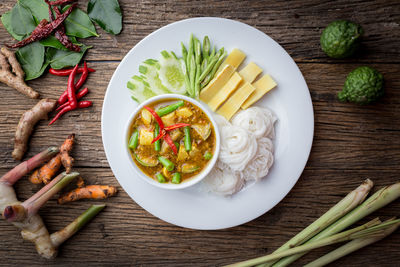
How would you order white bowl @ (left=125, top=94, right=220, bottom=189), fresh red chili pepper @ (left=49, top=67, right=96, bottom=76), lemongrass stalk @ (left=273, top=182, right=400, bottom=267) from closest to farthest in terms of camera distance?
white bowl @ (left=125, top=94, right=220, bottom=189) < lemongrass stalk @ (left=273, top=182, right=400, bottom=267) < fresh red chili pepper @ (left=49, top=67, right=96, bottom=76)

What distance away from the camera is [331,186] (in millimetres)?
3504

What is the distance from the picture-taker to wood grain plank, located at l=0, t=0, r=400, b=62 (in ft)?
11.0

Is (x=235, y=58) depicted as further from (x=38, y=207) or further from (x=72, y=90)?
(x=38, y=207)

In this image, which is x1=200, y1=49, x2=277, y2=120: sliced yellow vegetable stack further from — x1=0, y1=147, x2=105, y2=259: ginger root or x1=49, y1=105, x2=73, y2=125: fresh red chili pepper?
x1=0, y1=147, x2=105, y2=259: ginger root

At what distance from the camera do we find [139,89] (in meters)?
3.16

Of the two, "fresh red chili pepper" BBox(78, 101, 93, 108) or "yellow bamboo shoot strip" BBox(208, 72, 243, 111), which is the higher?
"yellow bamboo shoot strip" BBox(208, 72, 243, 111)

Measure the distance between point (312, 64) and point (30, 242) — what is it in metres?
3.75

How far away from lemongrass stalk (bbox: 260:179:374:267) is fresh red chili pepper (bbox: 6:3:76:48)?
340 centimetres

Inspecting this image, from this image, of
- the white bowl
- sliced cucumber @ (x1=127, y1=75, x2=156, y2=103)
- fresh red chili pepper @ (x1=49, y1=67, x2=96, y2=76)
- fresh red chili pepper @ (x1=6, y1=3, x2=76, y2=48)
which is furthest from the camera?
fresh red chili pepper @ (x1=49, y1=67, x2=96, y2=76)

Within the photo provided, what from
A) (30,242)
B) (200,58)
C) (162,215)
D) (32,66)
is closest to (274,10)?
(200,58)

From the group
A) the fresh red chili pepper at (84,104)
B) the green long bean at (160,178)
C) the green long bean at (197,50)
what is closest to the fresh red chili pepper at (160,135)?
the green long bean at (160,178)

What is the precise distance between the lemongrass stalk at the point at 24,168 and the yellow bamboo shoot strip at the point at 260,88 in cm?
219

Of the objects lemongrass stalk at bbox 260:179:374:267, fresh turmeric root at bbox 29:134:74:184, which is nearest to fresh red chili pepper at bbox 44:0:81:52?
fresh turmeric root at bbox 29:134:74:184

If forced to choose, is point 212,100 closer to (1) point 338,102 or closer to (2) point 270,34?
(2) point 270,34
